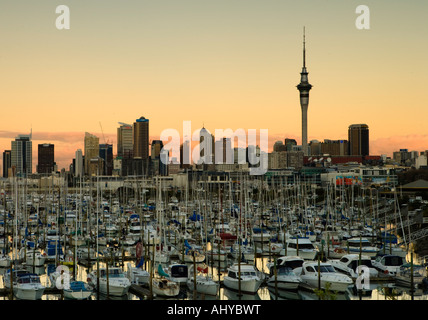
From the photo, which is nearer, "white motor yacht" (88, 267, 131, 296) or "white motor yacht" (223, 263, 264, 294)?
"white motor yacht" (88, 267, 131, 296)

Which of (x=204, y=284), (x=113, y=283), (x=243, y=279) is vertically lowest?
(x=204, y=284)

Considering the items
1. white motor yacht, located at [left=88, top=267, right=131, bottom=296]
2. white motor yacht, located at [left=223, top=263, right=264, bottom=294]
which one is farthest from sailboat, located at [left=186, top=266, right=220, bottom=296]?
white motor yacht, located at [left=88, top=267, right=131, bottom=296]

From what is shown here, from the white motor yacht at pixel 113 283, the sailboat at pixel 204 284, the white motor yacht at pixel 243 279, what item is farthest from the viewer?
the white motor yacht at pixel 243 279

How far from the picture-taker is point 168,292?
36.0 meters

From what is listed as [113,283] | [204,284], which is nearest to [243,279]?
[204,284]

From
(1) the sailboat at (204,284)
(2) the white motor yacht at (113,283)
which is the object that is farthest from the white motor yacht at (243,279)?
(2) the white motor yacht at (113,283)

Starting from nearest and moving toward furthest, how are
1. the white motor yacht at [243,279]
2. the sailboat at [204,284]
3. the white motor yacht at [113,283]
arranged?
the white motor yacht at [113,283]
the sailboat at [204,284]
the white motor yacht at [243,279]

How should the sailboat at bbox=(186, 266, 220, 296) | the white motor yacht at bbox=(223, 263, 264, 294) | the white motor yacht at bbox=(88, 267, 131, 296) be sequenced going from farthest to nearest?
the white motor yacht at bbox=(223, 263, 264, 294) < the sailboat at bbox=(186, 266, 220, 296) < the white motor yacht at bbox=(88, 267, 131, 296)

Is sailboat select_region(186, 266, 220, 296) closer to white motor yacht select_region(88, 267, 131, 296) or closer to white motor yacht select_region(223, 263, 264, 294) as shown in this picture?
white motor yacht select_region(223, 263, 264, 294)

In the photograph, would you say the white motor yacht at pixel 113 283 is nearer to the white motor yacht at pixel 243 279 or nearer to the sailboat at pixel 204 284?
the sailboat at pixel 204 284

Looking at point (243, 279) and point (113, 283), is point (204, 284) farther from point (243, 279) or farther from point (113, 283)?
point (113, 283)
